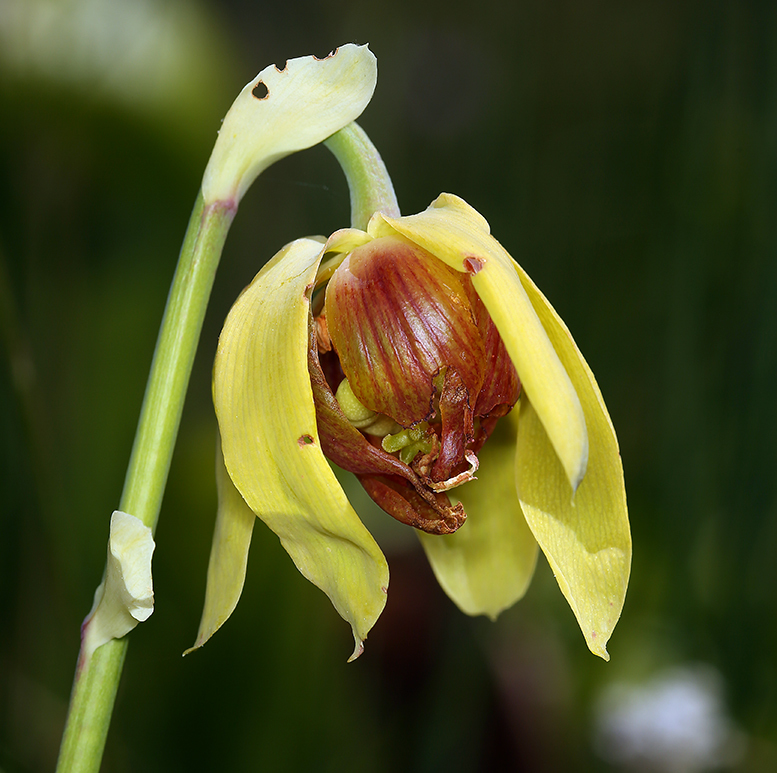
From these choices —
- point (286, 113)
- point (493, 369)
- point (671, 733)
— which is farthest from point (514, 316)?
point (671, 733)

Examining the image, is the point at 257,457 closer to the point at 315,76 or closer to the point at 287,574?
the point at 315,76

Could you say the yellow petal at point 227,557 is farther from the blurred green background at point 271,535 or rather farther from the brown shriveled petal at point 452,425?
the blurred green background at point 271,535

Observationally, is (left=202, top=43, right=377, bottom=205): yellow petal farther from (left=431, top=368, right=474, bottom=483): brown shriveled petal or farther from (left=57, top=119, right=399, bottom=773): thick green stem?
(left=431, top=368, right=474, bottom=483): brown shriveled petal

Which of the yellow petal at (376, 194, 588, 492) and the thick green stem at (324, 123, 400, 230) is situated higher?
the thick green stem at (324, 123, 400, 230)

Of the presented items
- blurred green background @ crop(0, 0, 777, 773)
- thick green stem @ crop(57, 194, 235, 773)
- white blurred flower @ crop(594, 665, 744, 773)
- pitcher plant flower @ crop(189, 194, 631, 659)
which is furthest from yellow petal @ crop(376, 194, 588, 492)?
white blurred flower @ crop(594, 665, 744, 773)

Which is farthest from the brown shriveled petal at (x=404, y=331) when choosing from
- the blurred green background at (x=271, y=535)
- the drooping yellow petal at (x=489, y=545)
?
the blurred green background at (x=271, y=535)

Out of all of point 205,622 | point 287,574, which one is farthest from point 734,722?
point 205,622
